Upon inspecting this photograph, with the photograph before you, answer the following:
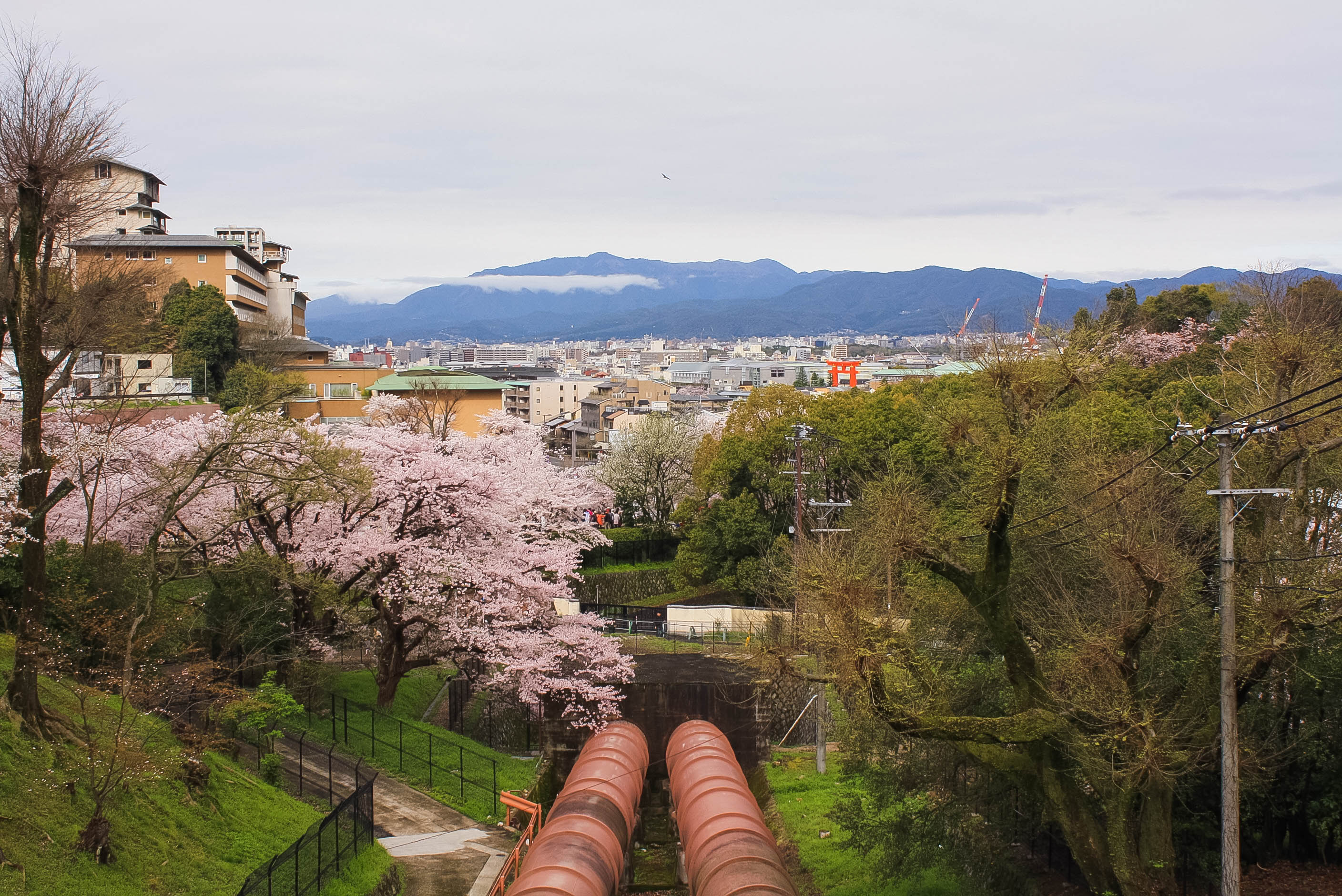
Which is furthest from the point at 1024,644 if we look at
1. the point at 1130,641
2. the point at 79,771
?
the point at 79,771

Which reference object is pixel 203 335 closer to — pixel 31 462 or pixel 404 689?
pixel 404 689

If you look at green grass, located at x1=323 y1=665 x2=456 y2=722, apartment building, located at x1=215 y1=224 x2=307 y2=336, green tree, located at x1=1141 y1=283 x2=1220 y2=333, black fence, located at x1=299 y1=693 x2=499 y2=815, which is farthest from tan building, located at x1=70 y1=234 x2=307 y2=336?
green tree, located at x1=1141 y1=283 x2=1220 y2=333

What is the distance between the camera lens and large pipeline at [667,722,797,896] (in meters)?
16.1

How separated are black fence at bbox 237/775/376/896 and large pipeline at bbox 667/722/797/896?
5.65m

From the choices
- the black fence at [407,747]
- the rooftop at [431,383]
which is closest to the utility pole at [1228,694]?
the black fence at [407,747]

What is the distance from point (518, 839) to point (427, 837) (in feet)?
6.10

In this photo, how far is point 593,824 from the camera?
62.3 ft

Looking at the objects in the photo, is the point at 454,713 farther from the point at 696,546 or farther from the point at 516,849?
the point at 696,546

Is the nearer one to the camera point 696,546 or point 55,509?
point 55,509

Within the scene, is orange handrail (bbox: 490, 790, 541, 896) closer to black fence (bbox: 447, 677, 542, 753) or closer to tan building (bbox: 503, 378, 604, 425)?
black fence (bbox: 447, 677, 542, 753)

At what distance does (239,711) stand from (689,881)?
29.0ft

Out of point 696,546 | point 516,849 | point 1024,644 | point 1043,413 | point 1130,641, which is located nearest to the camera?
point 1130,641

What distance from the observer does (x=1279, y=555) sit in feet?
51.7

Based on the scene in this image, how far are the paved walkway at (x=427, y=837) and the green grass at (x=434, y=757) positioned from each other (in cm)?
43
